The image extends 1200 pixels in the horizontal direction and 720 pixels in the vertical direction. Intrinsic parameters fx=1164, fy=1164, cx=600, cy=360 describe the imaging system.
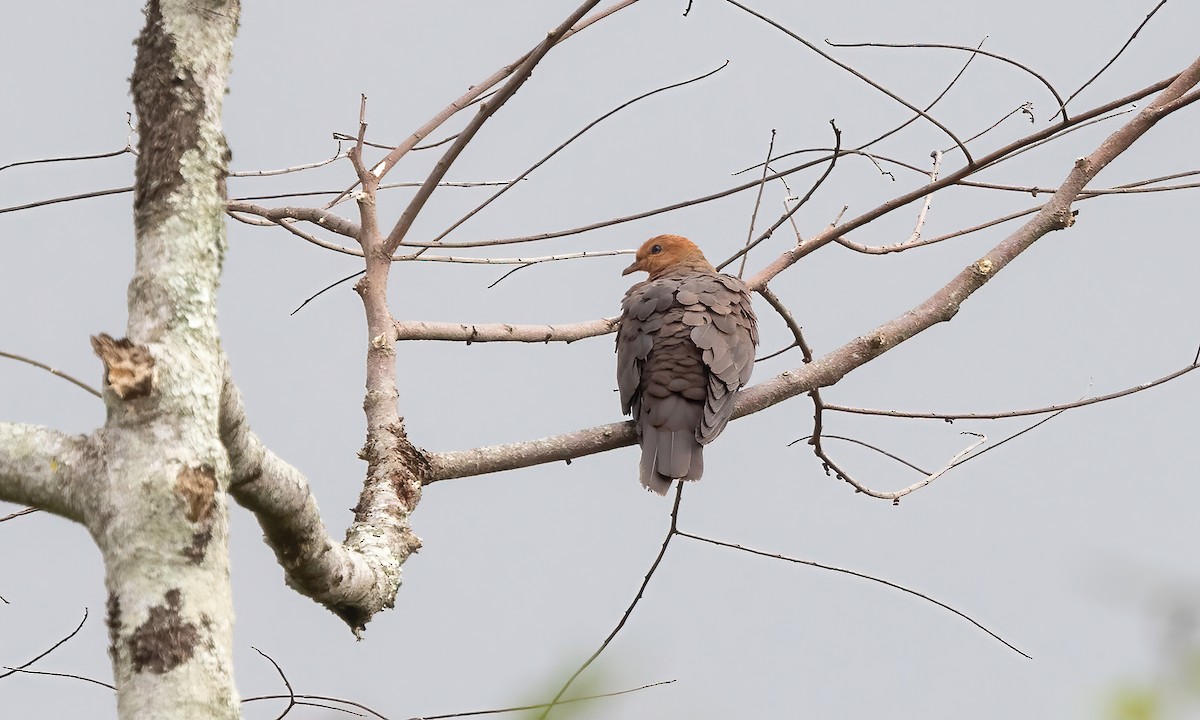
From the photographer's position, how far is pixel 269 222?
3.74 metres

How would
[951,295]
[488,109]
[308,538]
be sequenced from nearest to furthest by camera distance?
[308,538] → [488,109] → [951,295]

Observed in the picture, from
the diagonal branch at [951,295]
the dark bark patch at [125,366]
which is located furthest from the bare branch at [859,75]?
the dark bark patch at [125,366]

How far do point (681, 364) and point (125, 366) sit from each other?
2.69 m

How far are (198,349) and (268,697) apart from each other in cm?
101

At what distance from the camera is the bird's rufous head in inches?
216

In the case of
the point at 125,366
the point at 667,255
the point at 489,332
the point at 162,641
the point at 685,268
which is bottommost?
the point at 162,641

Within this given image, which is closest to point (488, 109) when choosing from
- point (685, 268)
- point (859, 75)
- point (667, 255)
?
point (859, 75)

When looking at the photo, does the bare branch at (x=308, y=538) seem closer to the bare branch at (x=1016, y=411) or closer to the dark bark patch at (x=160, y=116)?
the dark bark patch at (x=160, y=116)

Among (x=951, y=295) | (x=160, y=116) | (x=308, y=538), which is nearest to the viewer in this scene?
(x=160, y=116)

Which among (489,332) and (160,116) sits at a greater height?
(489,332)

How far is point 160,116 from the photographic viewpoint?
6.02 feet

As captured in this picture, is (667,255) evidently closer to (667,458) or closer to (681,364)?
(681,364)

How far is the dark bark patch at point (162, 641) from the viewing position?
5.07 feet

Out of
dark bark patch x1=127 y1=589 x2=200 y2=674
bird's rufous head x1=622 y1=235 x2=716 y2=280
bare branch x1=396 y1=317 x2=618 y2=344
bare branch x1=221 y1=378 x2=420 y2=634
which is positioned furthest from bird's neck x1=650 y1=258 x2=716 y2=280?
dark bark patch x1=127 y1=589 x2=200 y2=674
